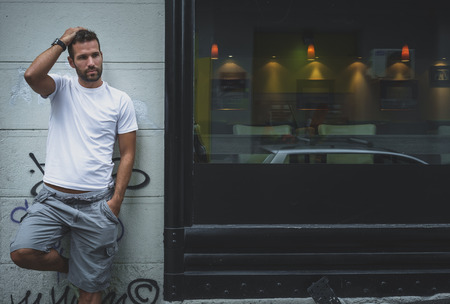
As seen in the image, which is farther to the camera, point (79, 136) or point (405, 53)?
point (405, 53)

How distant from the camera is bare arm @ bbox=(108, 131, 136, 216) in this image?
10.9 ft

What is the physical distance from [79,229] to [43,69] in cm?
110

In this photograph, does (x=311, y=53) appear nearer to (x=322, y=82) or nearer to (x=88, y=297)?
(x=322, y=82)

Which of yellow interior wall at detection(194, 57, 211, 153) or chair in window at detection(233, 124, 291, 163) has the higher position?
yellow interior wall at detection(194, 57, 211, 153)

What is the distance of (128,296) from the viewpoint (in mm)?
3715

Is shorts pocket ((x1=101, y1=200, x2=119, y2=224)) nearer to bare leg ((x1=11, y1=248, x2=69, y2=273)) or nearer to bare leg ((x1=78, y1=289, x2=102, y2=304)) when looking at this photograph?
bare leg ((x1=11, y1=248, x2=69, y2=273))

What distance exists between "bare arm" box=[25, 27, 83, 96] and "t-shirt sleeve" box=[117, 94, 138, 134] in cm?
51

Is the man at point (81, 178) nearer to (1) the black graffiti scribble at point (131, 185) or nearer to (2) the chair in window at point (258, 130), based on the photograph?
(1) the black graffiti scribble at point (131, 185)

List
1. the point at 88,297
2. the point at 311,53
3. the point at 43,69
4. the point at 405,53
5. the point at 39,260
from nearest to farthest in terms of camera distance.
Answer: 1. the point at 43,69
2. the point at 39,260
3. the point at 88,297
4. the point at 311,53
5. the point at 405,53

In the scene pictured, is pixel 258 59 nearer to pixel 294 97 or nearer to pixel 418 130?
pixel 294 97

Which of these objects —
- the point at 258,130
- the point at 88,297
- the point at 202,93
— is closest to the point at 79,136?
the point at 202,93

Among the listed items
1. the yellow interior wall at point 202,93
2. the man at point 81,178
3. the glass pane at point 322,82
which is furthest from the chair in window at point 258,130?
the man at point 81,178

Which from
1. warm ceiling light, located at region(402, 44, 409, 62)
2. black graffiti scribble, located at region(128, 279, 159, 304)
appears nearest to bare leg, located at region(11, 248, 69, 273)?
black graffiti scribble, located at region(128, 279, 159, 304)

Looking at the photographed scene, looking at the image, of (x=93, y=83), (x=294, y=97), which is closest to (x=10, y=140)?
(x=93, y=83)
